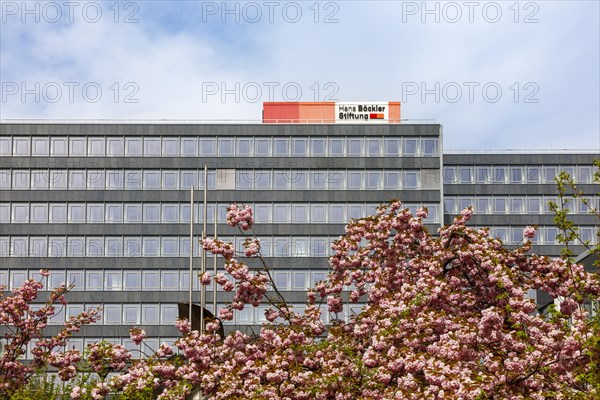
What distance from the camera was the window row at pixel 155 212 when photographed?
348 feet

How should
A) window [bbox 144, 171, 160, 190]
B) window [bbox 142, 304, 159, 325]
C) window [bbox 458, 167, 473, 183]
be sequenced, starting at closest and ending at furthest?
1. window [bbox 142, 304, 159, 325]
2. window [bbox 144, 171, 160, 190]
3. window [bbox 458, 167, 473, 183]

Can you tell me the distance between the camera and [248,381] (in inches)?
985

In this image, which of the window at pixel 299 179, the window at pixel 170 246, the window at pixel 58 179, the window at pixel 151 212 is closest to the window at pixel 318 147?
the window at pixel 299 179

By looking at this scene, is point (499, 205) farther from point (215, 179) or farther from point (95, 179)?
point (95, 179)

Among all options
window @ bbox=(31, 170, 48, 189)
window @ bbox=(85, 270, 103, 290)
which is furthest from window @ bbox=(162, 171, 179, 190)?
window @ bbox=(31, 170, 48, 189)

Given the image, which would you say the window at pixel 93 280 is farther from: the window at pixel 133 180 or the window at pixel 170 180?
the window at pixel 170 180

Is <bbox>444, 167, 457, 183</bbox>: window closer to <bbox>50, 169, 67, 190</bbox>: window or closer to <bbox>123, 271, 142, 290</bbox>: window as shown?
<bbox>123, 271, 142, 290</bbox>: window

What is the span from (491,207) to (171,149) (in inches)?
1342

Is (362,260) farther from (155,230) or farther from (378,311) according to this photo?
(155,230)

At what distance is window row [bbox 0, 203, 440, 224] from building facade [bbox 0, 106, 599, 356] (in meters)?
0.10

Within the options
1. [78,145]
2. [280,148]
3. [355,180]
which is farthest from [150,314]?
[355,180]

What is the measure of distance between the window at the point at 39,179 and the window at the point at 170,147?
1161cm

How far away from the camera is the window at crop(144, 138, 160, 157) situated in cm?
10788

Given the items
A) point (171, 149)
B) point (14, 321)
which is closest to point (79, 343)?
point (171, 149)
